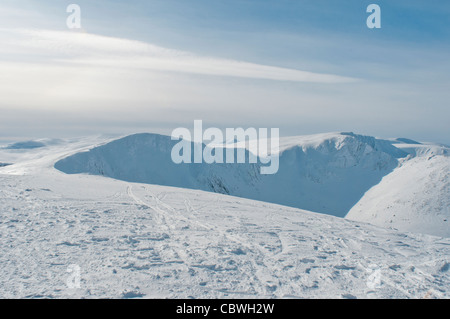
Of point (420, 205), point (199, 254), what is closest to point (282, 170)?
point (420, 205)

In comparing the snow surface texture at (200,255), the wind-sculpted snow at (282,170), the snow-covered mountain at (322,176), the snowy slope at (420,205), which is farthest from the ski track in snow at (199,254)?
the wind-sculpted snow at (282,170)

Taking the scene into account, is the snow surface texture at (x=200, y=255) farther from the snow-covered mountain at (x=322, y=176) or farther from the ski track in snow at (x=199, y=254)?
the snow-covered mountain at (x=322, y=176)

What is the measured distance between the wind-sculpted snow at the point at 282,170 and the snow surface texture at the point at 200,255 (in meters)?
47.4

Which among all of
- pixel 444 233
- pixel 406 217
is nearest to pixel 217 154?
pixel 406 217

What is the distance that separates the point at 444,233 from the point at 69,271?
40.9 metres

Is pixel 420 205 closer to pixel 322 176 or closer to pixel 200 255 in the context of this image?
pixel 322 176

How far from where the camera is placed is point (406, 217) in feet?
142

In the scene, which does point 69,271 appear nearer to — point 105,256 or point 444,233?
point 105,256

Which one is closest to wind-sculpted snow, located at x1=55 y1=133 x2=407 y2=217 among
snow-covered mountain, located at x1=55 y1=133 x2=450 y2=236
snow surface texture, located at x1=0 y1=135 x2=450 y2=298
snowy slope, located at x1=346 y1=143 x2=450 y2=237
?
snow-covered mountain, located at x1=55 y1=133 x2=450 y2=236

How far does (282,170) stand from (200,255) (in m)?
79.9

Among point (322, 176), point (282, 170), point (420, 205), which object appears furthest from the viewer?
point (282, 170)

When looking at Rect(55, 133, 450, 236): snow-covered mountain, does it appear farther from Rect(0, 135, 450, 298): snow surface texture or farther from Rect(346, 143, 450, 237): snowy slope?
Rect(0, 135, 450, 298): snow surface texture

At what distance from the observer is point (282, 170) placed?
87.4m

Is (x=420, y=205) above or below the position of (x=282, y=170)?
below
